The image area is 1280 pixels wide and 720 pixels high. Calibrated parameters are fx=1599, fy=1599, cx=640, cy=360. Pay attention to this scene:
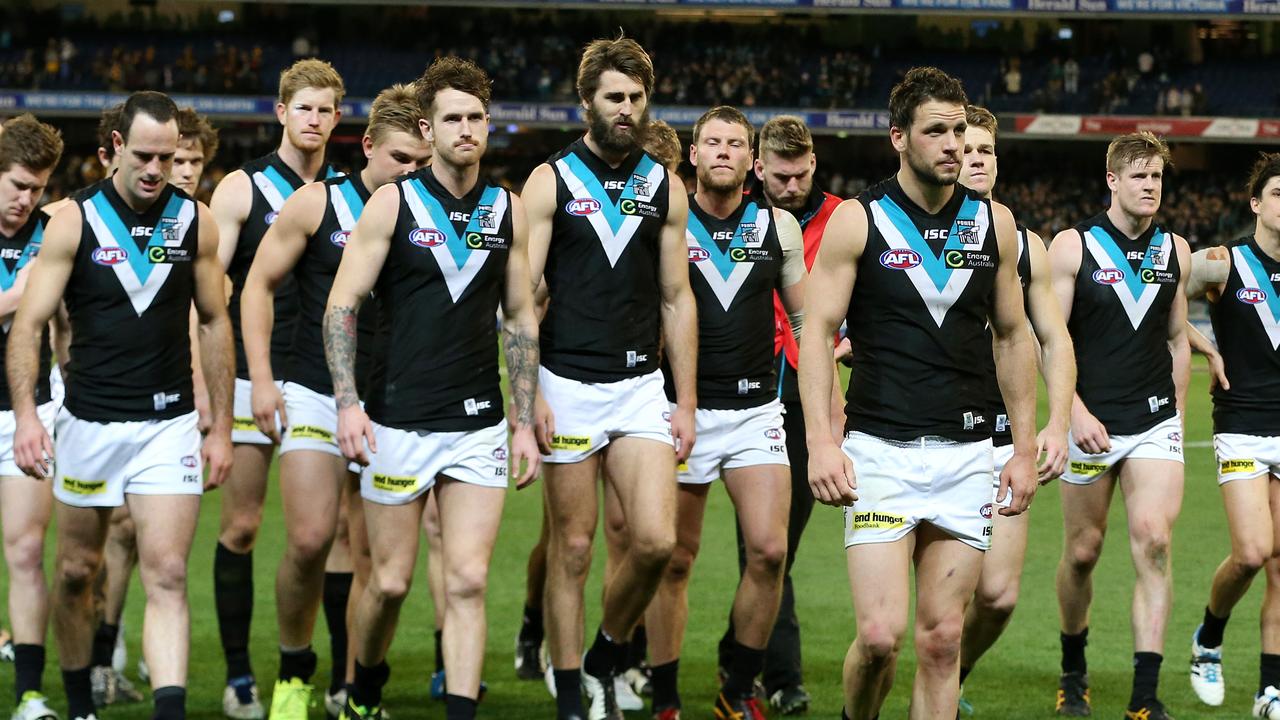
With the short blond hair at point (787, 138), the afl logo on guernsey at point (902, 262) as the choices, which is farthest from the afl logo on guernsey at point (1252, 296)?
the afl logo on guernsey at point (902, 262)

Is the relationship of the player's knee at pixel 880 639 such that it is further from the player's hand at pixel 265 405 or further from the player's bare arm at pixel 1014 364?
the player's hand at pixel 265 405

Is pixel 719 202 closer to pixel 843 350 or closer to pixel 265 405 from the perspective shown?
pixel 843 350

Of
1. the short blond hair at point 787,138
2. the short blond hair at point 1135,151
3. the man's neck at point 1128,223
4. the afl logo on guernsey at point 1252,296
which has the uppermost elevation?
the short blond hair at point 787,138

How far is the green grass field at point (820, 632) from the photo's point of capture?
24.4 feet

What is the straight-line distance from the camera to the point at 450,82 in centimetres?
588

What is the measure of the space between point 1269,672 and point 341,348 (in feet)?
14.6

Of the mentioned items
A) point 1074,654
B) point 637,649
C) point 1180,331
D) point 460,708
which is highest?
point 1180,331

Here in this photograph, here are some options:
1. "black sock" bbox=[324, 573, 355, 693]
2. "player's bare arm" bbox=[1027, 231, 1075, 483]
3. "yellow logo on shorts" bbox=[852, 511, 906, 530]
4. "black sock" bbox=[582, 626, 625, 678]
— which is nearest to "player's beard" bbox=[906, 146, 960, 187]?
"player's bare arm" bbox=[1027, 231, 1075, 483]

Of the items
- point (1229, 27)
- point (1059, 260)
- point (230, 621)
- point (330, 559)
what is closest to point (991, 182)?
point (1059, 260)

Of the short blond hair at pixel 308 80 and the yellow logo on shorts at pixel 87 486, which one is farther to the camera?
the short blond hair at pixel 308 80

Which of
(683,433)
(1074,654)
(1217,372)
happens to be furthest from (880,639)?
(1217,372)

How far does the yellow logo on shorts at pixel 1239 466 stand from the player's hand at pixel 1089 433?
0.87 meters

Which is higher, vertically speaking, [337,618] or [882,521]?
[882,521]

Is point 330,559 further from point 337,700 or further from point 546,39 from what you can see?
point 546,39
